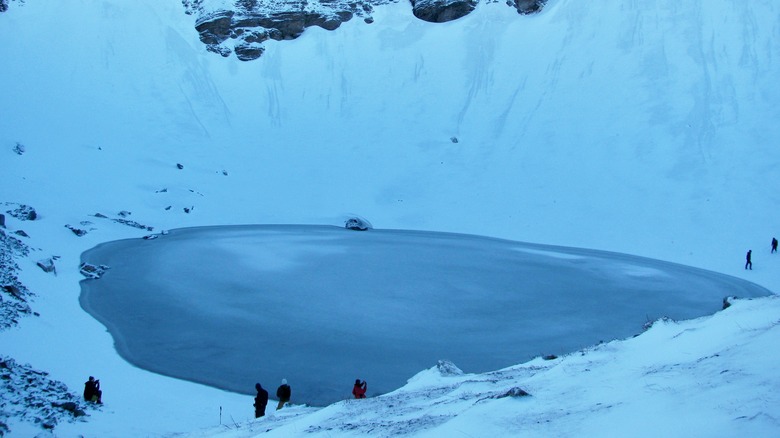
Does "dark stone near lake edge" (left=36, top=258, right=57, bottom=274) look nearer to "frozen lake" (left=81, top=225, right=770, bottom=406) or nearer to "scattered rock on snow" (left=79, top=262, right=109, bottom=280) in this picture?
"scattered rock on snow" (left=79, top=262, right=109, bottom=280)

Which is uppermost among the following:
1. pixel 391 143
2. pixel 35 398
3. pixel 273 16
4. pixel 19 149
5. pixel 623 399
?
pixel 273 16

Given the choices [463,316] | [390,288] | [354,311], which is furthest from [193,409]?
[390,288]

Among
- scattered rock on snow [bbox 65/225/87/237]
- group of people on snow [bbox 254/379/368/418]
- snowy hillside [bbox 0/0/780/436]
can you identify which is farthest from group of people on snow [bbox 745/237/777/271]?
scattered rock on snow [bbox 65/225/87/237]

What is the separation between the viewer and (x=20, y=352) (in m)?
13.1

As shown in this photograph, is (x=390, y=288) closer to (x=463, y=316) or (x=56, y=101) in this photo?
(x=463, y=316)

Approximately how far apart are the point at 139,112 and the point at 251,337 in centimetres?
3628

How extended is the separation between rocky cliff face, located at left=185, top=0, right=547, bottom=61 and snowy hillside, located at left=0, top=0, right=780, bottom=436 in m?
1.38

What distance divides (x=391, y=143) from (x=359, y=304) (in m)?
26.8

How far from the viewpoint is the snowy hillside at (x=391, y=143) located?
1396 cm

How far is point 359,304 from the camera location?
19234mm

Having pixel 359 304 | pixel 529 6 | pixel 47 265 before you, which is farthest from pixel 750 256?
pixel 529 6

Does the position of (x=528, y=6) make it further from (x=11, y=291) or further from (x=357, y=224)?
(x=11, y=291)

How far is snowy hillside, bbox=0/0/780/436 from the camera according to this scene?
45.8ft

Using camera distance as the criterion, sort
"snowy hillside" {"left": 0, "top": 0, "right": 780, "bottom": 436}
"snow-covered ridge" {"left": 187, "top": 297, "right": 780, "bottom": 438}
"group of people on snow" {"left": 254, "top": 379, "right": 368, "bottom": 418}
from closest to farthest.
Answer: "snow-covered ridge" {"left": 187, "top": 297, "right": 780, "bottom": 438}, "group of people on snow" {"left": 254, "top": 379, "right": 368, "bottom": 418}, "snowy hillside" {"left": 0, "top": 0, "right": 780, "bottom": 436}
